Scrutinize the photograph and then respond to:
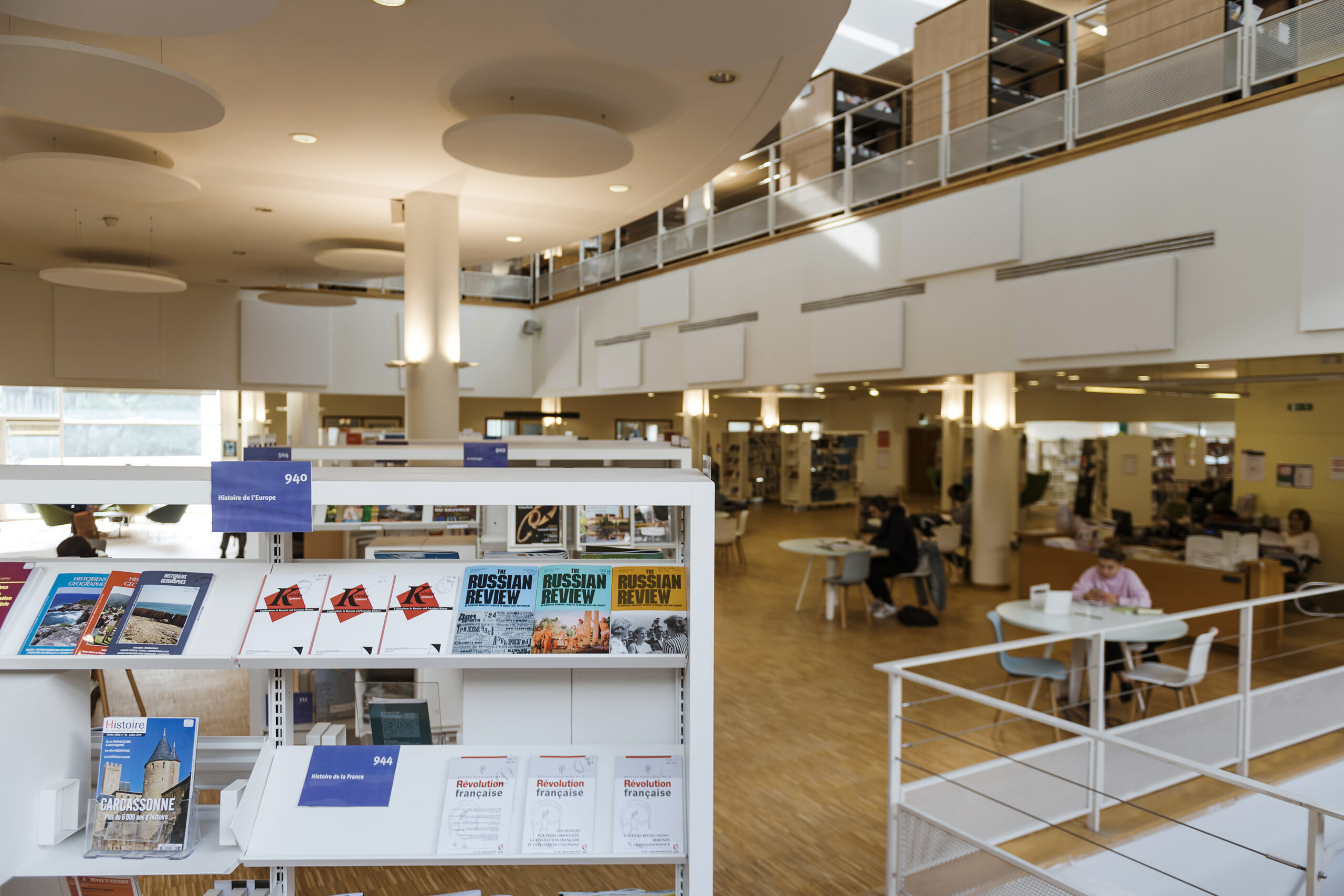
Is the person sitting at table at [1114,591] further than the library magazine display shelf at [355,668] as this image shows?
Yes

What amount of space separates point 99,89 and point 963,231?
734 centimetres

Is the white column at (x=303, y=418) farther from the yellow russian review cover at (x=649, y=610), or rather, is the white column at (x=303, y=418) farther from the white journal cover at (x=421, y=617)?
the yellow russian review cover at (x=649, y=610)

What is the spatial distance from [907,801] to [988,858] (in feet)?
2.02

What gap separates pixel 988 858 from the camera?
3033 millimetres

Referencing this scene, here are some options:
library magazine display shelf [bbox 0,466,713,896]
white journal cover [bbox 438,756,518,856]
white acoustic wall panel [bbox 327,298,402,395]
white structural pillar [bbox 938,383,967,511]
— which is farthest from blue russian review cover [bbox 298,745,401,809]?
white acoustic wall panel [bbox 327,298,402,395]

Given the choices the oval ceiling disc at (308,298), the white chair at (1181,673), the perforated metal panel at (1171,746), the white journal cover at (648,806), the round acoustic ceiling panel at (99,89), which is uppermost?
the round acoustic ceiling panel at (99,89)

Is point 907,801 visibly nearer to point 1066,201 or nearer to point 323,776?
point 323,776

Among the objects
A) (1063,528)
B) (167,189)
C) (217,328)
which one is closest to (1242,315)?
(1063,528)

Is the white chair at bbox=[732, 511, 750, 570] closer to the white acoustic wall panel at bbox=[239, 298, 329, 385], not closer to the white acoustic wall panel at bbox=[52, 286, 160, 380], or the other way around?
the white acoustic wall panel at bbox=[239, 298, 329, 385]

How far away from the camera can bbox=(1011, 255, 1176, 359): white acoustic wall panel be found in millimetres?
6828

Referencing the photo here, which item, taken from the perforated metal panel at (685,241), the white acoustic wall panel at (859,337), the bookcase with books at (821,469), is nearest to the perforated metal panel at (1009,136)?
the white acoustic wall panel at (859,337)

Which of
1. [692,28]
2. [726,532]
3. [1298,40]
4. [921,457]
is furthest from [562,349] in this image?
[692,28]

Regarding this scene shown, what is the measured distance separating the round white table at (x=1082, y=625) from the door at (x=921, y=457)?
651 inches

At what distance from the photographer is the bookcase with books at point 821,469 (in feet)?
62.9
